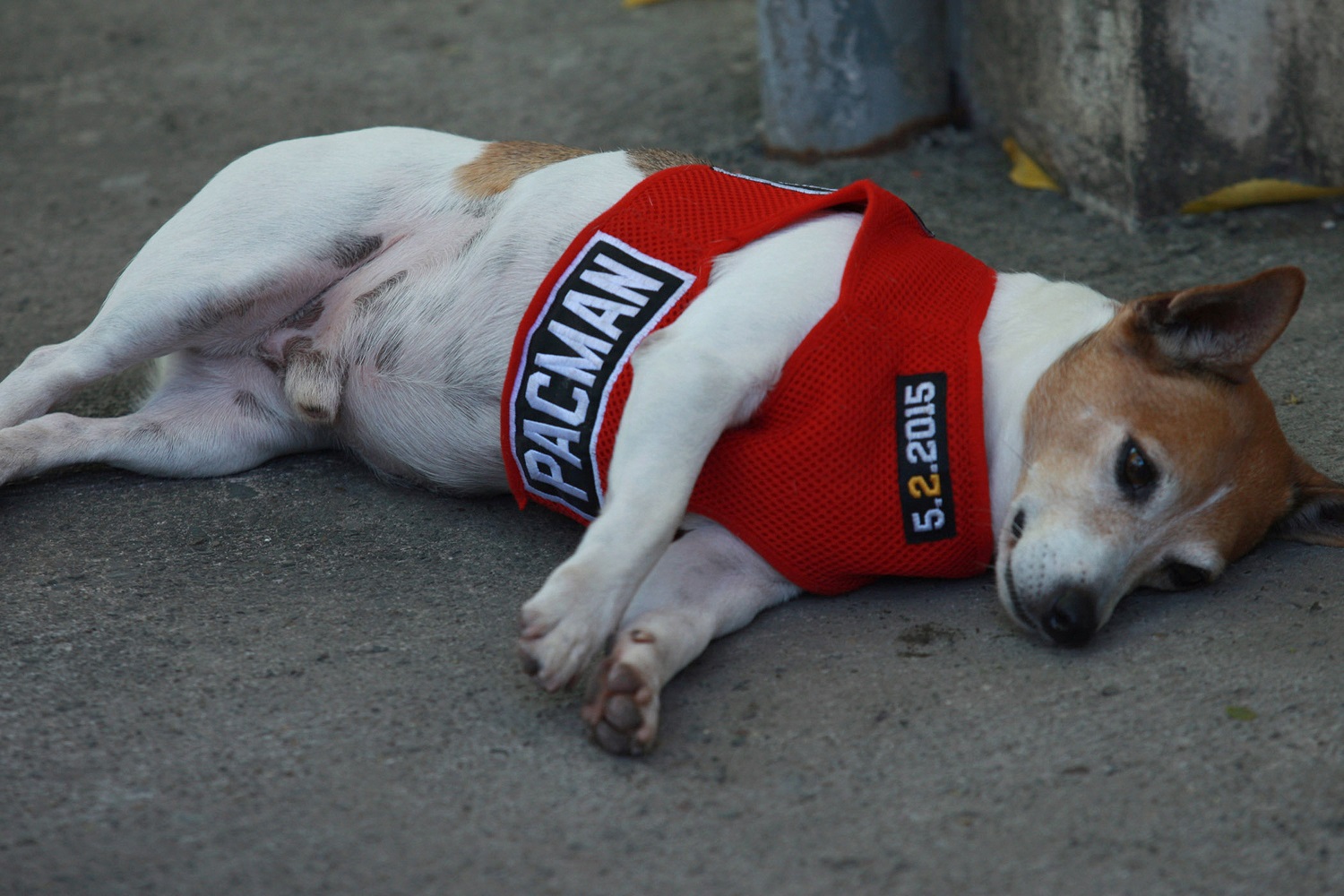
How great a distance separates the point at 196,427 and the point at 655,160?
1357 millimetres

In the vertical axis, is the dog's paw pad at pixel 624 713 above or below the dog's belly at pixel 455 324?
below

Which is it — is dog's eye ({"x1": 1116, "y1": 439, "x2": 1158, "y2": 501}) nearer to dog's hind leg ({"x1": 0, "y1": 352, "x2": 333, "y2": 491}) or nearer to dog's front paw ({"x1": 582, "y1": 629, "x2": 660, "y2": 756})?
dog's front paw ({"x1": 582, "y1": 629, "x2": 660, "y2": 756})

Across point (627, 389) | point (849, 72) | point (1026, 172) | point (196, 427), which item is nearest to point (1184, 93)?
point (1026, 172)

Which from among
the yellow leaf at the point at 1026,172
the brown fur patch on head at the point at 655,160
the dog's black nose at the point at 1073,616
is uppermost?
the brown fur patch on head at the point at 655,160

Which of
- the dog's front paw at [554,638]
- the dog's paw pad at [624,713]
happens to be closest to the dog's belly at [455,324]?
the dog's front paw at [554,638]

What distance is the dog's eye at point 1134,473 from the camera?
2484 millimetres

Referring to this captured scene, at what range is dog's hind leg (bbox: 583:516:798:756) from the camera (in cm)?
218

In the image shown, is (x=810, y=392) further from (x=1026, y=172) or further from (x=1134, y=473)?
(x=1026, y=172)

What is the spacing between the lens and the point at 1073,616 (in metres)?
2.39

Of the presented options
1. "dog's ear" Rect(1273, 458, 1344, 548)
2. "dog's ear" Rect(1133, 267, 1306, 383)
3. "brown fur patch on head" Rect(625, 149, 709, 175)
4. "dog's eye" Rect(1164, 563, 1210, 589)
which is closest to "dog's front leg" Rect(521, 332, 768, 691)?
"brown fur patch on head" Rect(625, 149, 709, 175)

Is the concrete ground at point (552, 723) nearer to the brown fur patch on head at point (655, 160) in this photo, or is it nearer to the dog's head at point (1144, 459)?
the dog's head at point (1144, 459)

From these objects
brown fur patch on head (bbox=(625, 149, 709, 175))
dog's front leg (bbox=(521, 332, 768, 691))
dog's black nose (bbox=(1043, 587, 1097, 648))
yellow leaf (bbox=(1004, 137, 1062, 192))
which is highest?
brown fur patch on head (bbox=(625, 149, 709, 175))

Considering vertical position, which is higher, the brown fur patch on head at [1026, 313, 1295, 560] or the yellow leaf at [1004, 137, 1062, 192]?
the brown fur patch on head at [1026, 313, 1295, 560]

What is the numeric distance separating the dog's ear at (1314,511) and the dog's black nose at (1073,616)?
64 cm
